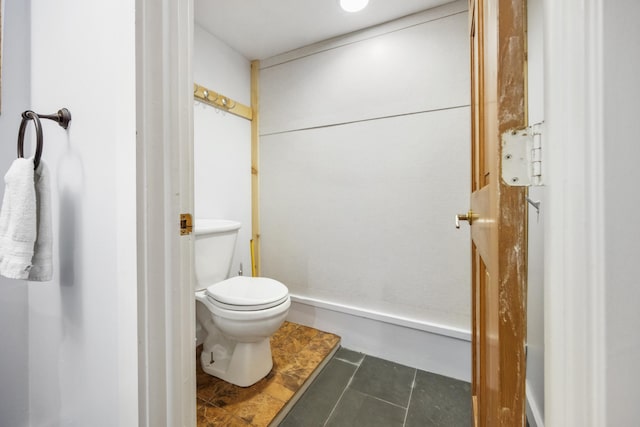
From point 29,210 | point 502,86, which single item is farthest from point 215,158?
point 502,86


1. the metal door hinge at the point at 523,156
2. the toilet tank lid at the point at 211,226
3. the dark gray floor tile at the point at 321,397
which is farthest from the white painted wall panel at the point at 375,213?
the metal door hinge at the point at 523,156

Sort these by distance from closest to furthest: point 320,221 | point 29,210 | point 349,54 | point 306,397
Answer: point 29,210
point 306,397
point 349,54
point 320,221

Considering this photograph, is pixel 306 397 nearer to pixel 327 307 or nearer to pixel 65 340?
pixel 327 307

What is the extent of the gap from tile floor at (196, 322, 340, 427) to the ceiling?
2.14 meters

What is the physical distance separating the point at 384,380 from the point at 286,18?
2.31m

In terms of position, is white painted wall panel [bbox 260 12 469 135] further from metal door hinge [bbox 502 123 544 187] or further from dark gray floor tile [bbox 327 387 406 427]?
dark gray floor tile [bbox 327 387 406 427]

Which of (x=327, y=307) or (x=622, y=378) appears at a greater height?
(x=622, y=378)

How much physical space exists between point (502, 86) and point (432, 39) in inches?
57.5

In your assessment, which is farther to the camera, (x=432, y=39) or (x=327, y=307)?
(x=327, y=307)

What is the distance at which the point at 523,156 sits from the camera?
376 mm

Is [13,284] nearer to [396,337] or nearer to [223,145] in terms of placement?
[223,145]

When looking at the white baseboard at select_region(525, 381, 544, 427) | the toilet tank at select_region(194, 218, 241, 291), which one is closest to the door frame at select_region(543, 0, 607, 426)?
the white baseboard at select_region(525, 381, 544, 427)

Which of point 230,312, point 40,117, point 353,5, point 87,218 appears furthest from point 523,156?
point 353,5

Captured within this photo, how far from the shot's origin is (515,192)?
0.38m
